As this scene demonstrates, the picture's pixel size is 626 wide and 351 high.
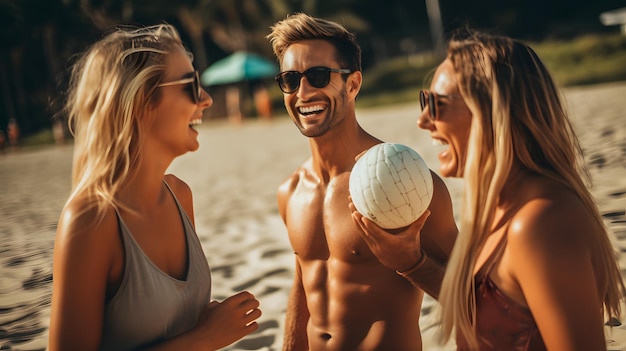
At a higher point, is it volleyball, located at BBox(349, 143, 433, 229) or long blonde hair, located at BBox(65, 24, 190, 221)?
long blonde hair, located at BBox(65, 24, 190, 221)

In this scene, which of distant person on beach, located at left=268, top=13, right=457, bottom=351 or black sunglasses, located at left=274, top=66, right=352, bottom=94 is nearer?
distant person on beach, located at left=268, top=13, right=457, bottom=351

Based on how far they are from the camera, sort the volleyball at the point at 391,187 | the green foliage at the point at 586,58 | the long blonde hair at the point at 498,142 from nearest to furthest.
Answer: the long blonde hair at the point at 498,142 < the volleyball at the point at 391,187 < the green foliage at the point at 586,58

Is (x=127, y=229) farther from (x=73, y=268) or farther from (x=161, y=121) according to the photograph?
(x=161, y=121)

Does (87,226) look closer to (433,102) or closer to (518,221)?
(433,102)

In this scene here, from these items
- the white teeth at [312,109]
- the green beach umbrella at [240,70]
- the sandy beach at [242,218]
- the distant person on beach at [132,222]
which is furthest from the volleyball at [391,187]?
the green beach umbrella at [240,70]

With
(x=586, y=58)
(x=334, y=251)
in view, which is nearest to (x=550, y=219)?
(x=334, y=251)

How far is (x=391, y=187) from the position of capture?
2.30 m

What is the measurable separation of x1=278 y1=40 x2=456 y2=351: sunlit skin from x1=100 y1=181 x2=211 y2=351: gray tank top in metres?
0.75

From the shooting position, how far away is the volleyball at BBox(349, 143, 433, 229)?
2264 mm

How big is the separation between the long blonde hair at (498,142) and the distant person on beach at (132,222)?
3.18 feet

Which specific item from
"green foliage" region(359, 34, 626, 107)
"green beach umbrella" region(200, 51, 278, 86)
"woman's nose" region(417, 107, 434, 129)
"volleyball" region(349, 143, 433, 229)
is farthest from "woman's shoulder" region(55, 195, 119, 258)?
"green beach umbrella" region(200, 51, 278, 86)

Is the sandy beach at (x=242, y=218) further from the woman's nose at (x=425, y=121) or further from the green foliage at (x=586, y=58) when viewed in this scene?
the green foliage at (x=586, y=58)

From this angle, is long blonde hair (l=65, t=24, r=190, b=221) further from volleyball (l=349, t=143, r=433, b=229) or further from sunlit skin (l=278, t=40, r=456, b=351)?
volleyball (l=349, t=143, r=433, b=229)

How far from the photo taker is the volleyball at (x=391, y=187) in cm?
226
